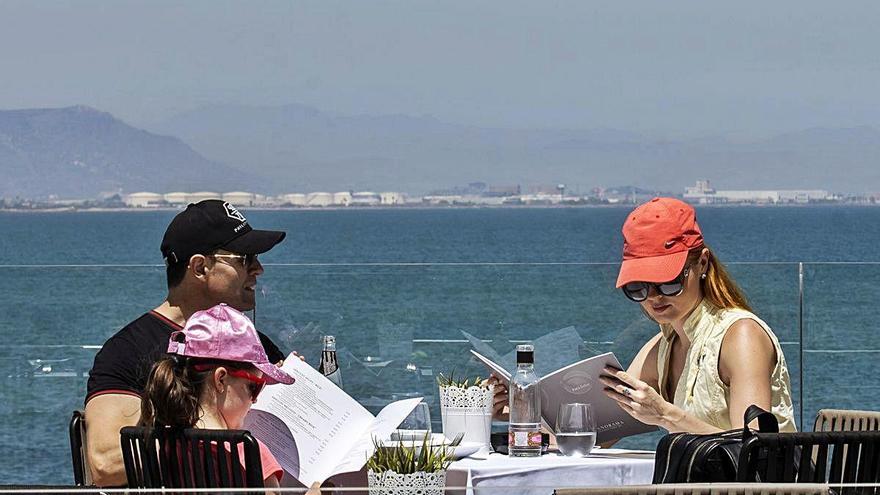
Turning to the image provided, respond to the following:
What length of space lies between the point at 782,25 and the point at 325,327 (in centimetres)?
8451

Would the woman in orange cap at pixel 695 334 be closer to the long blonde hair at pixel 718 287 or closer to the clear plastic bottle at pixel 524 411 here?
the long blonde hair at pixel 718 287

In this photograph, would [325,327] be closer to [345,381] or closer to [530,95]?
[345,381]

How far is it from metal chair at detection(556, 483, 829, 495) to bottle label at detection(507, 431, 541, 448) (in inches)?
41.0

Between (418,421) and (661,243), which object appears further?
(661,243)

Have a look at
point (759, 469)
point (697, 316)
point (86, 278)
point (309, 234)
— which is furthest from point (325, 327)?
point (309, 234)

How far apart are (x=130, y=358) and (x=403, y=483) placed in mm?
984

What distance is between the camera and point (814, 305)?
6.21 meters

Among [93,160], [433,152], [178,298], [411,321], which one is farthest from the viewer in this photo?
[93,160]

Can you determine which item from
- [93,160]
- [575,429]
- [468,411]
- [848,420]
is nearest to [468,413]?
[468,411]

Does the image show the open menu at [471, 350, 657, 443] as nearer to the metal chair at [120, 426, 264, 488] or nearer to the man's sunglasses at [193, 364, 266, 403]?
the man's sunglasses at [193, 364, 266, 403]

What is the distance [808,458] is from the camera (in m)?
2.96

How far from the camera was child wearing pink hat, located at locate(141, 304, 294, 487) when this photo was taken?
3012mm

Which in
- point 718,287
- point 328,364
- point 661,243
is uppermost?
point 661,243

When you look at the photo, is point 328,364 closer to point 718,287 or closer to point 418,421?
point 418,421
